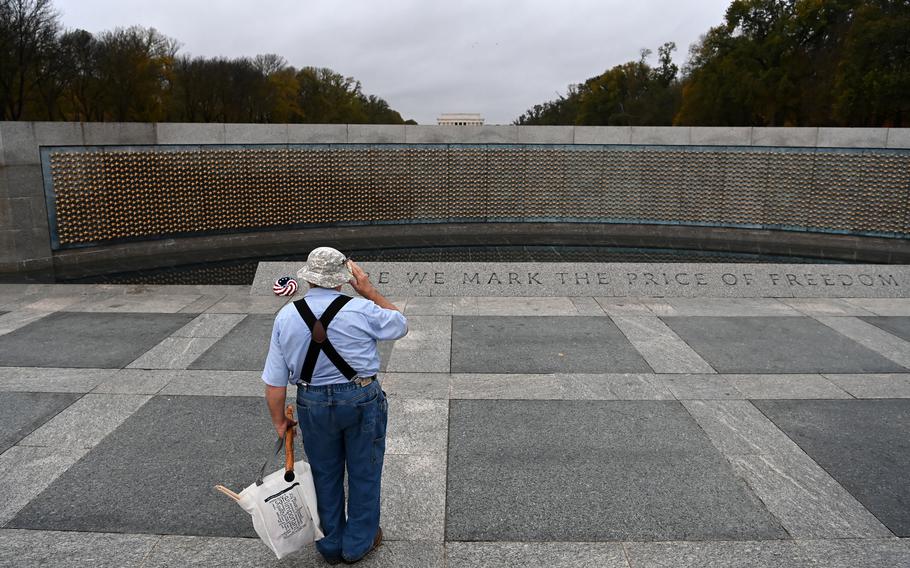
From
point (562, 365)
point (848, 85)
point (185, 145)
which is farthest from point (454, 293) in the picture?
point (848, 85)

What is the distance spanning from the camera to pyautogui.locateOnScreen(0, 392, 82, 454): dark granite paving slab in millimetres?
5281

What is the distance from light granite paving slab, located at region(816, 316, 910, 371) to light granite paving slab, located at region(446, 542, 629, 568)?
519 cm

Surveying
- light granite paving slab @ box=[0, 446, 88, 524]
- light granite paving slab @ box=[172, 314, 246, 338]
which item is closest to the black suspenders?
light granite paving slab @ box=[0, 446, 88, 524]

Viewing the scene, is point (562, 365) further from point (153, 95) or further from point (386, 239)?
point (153, 95)

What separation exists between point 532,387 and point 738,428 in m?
1.88

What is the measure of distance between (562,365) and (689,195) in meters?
10.7

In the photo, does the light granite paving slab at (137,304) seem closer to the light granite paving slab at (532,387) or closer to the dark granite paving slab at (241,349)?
the dark granite paving slab at (241,349)

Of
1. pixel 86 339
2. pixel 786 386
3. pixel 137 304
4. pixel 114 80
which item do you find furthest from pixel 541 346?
pixel 114 80

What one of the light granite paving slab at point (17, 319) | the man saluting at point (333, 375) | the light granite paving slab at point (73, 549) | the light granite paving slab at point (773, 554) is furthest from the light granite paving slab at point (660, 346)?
the light granite paving slab at point (17, 319)

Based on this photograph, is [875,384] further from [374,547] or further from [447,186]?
[447,186]

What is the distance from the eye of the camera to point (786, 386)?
21.1 feet

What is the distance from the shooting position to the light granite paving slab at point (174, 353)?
699cm

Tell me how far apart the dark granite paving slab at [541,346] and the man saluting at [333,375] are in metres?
3.35

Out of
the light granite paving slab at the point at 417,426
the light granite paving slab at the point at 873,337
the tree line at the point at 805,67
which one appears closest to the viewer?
the light granite paving slab at the point at 417,426
